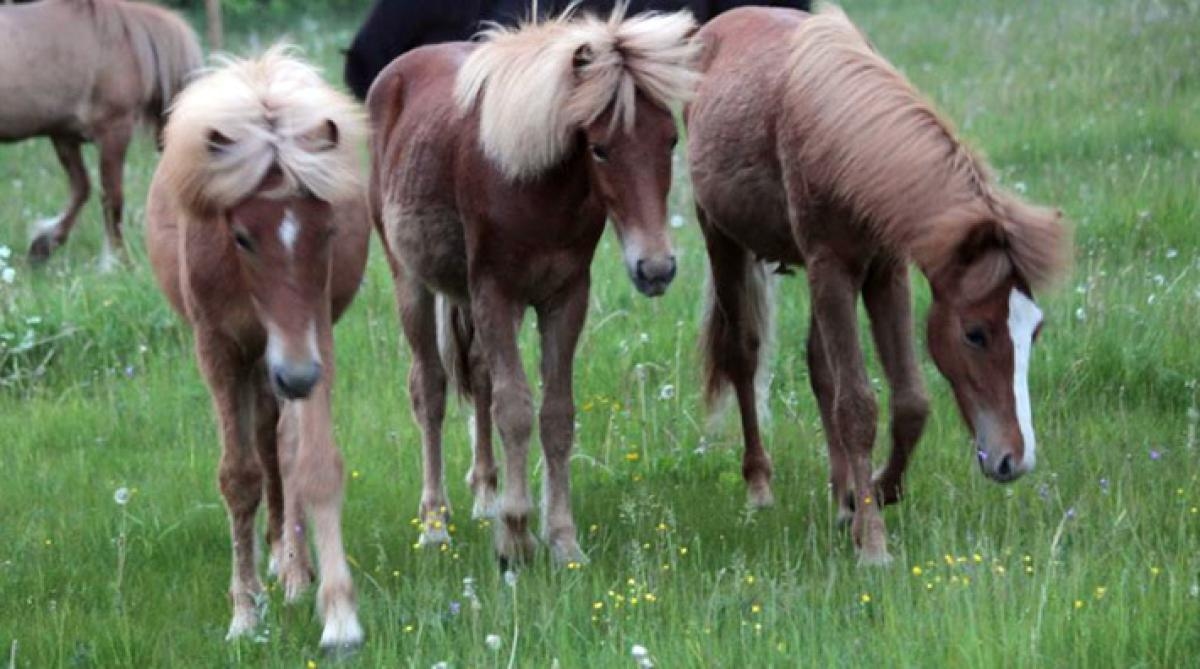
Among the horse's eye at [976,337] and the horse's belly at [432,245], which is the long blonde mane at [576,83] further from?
the horse's eye at [976,337]

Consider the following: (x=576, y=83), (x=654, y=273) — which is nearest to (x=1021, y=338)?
(x=654, y=273)

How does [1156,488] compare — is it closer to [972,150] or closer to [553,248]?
[972,150]

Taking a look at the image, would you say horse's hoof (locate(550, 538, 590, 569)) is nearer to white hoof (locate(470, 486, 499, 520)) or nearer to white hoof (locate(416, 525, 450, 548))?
white hoof (locate(416, 525, 450, 548))

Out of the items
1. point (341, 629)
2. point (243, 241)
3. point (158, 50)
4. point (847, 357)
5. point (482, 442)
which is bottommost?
point (158, 50)

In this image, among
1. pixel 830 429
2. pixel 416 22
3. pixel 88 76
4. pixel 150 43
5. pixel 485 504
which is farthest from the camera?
pixel 150 43

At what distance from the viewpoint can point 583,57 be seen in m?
6.07

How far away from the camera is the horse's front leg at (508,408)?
630 centimetres

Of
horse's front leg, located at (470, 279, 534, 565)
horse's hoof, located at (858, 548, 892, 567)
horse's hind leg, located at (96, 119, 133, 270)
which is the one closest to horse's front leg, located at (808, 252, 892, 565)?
horse's hoof, located at (858, 548, 892, 567)

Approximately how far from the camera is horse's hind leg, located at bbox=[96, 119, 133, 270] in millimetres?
12047

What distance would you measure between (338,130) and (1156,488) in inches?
116

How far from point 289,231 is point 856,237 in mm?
1940

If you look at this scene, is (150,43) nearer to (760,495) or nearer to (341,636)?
(760,495)

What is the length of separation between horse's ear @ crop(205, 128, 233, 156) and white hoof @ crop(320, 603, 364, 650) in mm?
1339

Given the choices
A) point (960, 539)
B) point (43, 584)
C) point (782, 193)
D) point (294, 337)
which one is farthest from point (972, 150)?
point (43, 584)
